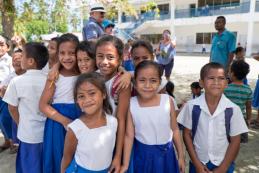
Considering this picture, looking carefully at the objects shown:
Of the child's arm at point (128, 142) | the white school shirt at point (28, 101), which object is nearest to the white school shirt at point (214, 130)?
the child's arm at point (128, 142)

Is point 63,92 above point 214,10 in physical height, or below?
below

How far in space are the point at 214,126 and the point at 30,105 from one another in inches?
55.9

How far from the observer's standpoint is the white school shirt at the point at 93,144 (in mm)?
1860

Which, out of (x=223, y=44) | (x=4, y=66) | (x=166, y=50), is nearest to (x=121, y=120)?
(x=4, y=66)

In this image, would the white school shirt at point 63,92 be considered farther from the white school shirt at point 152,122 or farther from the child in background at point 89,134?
the white school shirt at point 152,122

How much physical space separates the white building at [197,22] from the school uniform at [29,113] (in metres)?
20.9

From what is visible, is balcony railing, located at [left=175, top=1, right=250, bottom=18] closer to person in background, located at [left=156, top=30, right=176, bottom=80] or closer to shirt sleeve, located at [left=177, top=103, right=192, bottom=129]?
person in background, located at [left=156, top=30, right=176, bottom=80]

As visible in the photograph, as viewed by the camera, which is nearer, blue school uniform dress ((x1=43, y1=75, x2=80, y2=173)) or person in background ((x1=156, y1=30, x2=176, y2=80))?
blue school uniform dress ((x1=43, y1=75, x2=80, y2=173))

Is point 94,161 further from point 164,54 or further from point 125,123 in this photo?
point 164,54

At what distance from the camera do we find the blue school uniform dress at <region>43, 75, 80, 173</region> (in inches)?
83.9

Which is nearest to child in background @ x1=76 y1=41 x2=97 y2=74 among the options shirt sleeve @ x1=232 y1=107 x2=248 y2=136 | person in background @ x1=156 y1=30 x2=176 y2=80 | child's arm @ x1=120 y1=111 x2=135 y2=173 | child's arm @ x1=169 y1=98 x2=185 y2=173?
child's arm @ x1=120 y1=111 x2=135 y2=173

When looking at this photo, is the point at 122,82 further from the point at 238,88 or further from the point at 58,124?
the point at 238,88

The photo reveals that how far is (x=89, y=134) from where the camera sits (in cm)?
187

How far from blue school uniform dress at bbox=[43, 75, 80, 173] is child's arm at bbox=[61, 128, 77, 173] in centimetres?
28
